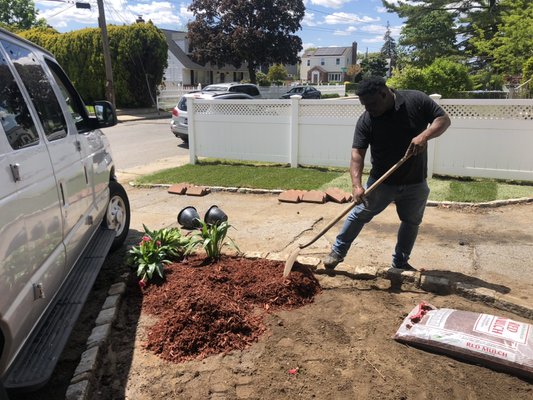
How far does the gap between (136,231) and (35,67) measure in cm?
302

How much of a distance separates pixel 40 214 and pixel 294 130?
23.0 feet

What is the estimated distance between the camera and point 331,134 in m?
8.78

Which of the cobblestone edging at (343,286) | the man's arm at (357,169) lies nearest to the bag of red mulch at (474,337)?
the cobblestone edging at (343,286)

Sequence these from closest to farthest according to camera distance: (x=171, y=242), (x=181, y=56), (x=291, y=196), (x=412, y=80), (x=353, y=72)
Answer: (x=171, y=242) → (x=291, y=196) → (x=412, y=80) → (x=181, y=56) → (x=353, y=72)

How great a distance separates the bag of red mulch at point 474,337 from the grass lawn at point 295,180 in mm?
4095

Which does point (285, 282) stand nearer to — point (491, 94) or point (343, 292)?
point (343, 292)

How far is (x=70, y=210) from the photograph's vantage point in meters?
3.14

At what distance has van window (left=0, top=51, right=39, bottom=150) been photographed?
2.38 meters

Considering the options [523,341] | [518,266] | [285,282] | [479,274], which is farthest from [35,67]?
[518,266]

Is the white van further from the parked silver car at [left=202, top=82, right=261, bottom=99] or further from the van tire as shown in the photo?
the parked silver car at [left=202, top=82, right=261, bottom=99]

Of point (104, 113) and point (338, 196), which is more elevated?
point (104, 113)

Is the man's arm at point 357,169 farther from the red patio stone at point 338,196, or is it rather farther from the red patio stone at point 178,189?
the red patio stone at point 178,189

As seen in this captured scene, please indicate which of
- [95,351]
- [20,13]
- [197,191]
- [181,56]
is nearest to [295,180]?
[197,191]

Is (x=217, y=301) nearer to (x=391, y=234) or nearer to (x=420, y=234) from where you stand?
(x=391, y=234)
